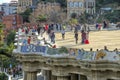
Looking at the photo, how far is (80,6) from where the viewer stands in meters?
151

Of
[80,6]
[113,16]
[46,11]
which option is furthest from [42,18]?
[80,6]

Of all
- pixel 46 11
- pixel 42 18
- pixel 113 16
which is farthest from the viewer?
pixel 46 11

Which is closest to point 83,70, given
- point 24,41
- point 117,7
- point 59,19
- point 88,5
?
point 24,41

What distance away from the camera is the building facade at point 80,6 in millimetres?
145625

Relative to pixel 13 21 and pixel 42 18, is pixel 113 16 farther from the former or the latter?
pixel 13 21

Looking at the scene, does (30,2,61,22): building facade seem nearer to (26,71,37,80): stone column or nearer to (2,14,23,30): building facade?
(2,14,23,30): building facade

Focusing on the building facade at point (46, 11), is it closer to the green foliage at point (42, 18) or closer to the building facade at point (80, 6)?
the green foliage at point (42, 18)

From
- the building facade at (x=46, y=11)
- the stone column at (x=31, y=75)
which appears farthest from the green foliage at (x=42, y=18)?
the stone column at (x=31, y=75)

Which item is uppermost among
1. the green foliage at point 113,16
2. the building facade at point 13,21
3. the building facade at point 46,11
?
the building facade at point 46,11

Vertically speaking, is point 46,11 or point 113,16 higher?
point 46,11

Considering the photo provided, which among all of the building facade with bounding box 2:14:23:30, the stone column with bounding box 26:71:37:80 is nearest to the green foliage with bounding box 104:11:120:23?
the building facade with bounding box 2:14:23:30

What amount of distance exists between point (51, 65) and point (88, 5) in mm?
126540

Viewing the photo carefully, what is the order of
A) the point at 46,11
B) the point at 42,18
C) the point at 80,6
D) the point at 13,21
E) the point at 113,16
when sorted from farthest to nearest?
the point at 80,6 → the point at 13,21 → the point at 46,11 → the point at 113,16 → the point at 42,18

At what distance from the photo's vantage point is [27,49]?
29203mm
